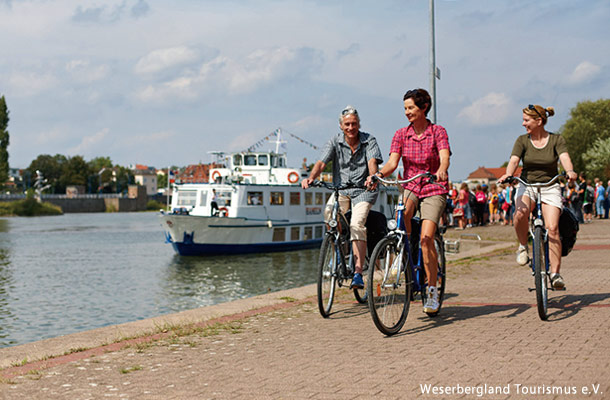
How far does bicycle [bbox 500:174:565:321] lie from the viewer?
613cm

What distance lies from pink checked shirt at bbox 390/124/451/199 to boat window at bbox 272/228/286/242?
25.6 metres

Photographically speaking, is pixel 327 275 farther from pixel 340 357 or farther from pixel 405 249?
pixel 340 357

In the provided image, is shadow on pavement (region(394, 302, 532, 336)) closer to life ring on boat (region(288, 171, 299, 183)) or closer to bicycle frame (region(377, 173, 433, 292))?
bicycle frame (region(377, 173, 433, 292))

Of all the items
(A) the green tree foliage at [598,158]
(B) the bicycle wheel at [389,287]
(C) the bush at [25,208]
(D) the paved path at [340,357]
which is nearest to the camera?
(D) the paved path at [340,357]

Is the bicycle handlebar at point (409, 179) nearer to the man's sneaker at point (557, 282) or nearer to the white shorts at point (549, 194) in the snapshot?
the white shorts at point (549, 194)

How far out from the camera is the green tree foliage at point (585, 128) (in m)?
72.6

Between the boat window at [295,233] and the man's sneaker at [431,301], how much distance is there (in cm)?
2664

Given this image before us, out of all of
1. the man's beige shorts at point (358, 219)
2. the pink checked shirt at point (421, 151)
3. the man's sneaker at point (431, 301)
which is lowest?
the man's sneaker at point (431, 301)

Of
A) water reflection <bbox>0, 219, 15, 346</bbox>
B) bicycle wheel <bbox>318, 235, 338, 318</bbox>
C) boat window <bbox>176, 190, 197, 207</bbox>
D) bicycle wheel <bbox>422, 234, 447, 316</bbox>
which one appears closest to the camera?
bicycle wheel <bbox>318, 235, 338, 318</bbox>

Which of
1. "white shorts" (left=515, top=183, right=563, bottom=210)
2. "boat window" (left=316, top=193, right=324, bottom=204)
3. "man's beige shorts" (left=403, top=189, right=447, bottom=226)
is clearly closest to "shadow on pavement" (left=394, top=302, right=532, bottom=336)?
"man's beige shorts" (left=403, top=189, right=447, bottom=226)

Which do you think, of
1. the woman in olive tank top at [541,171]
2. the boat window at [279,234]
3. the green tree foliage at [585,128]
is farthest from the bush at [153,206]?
the woman in olive tank top at [541,171]

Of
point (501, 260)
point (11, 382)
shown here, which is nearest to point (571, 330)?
point (11, 382)

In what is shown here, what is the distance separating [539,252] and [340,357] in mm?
2314

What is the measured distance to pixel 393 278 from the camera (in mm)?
5797
